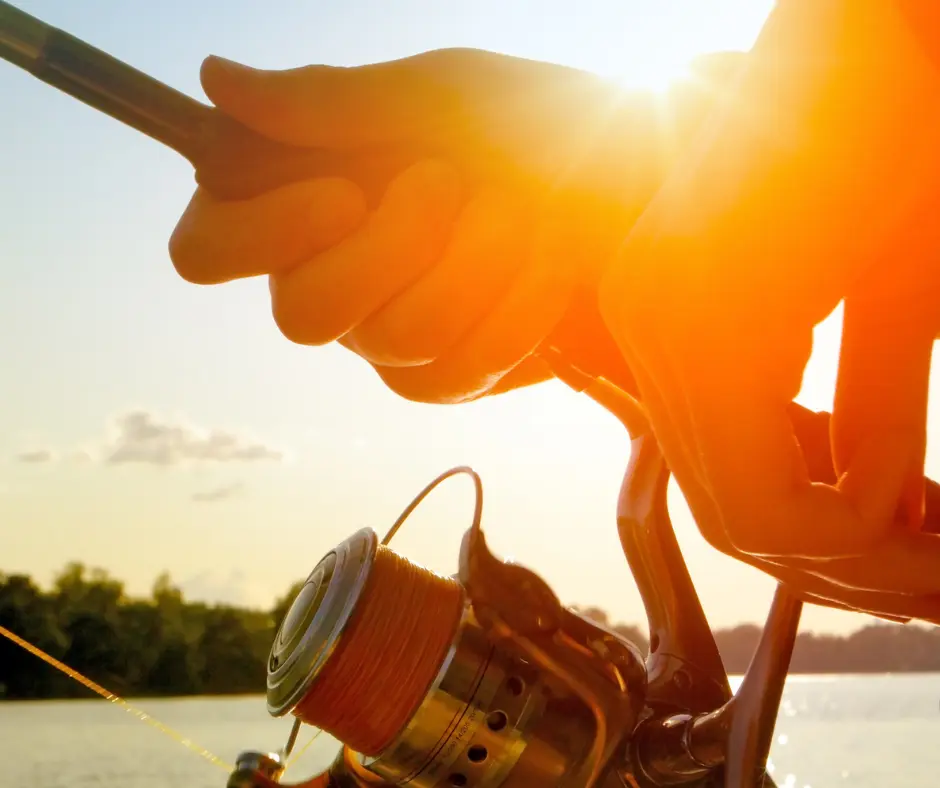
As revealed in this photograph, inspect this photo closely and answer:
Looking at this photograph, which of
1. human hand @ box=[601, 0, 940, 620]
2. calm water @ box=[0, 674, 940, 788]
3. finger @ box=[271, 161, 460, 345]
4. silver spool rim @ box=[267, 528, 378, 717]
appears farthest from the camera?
calm water @ box=[0, 674, 940, 788]

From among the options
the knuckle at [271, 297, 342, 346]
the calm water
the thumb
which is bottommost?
the calm water

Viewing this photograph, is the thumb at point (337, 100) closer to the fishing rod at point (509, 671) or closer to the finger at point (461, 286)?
the finger at point (461, 286)

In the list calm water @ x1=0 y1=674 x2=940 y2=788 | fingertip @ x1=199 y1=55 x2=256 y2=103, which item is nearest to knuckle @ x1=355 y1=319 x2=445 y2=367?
fingertip @ x1=199 y1=55 x2=256 y2=103

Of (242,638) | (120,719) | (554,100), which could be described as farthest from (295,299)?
(120,719)

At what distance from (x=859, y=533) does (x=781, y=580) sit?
0.14m

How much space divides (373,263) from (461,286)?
2.5 inches

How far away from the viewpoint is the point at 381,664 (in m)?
1.11

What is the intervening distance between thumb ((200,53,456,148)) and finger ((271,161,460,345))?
0.15 feet

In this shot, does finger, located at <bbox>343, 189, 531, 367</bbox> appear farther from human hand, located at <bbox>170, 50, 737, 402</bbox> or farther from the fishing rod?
the fishing rod

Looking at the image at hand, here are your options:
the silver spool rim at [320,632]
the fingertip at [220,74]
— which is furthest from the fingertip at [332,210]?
the silver spool rim at [320,632]

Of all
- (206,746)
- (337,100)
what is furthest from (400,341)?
(206,746)

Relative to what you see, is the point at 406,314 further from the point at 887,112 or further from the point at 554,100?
the point at 887,112

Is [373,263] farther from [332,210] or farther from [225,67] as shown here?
[225,67]

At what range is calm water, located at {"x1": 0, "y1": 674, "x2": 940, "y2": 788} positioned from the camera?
10.7 metres
